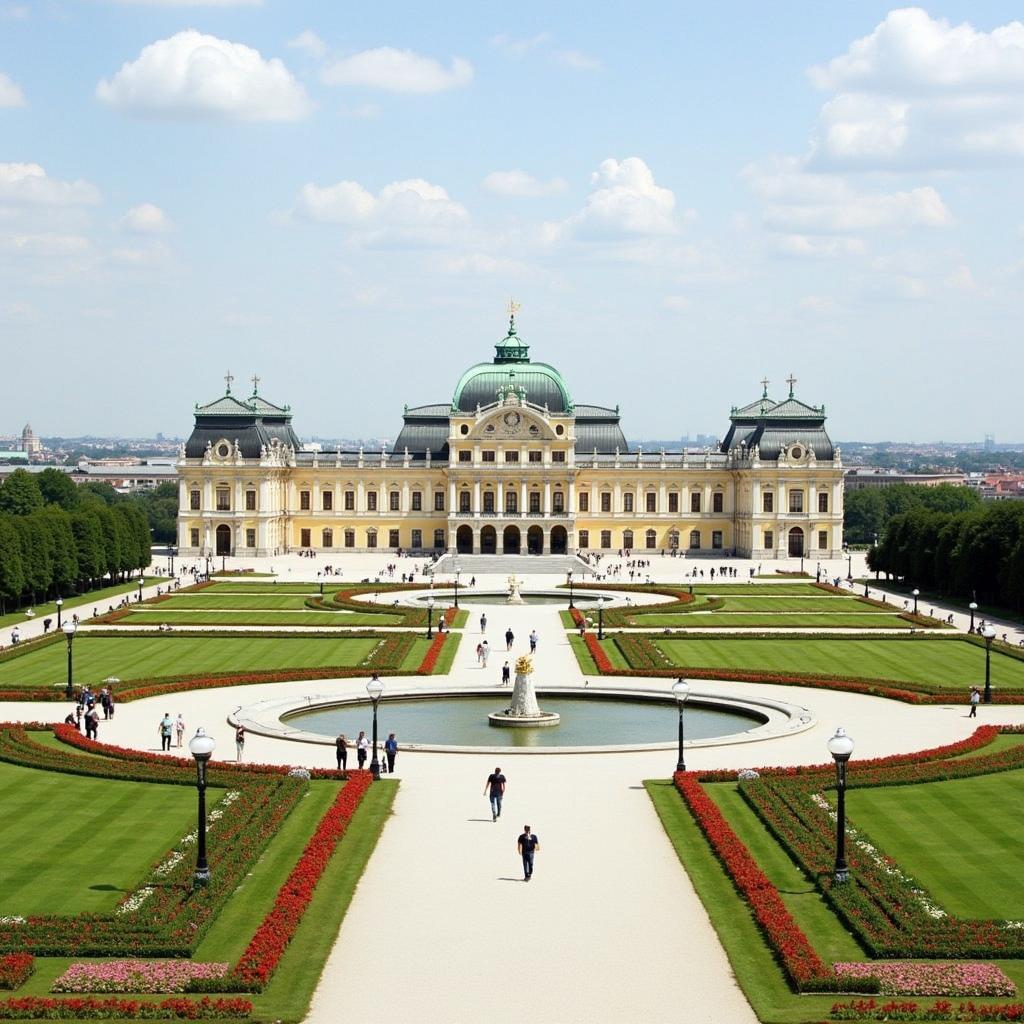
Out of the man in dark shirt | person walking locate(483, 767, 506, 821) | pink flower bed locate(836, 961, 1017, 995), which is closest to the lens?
pink flower bed locate(836, 961, 1017, 995)

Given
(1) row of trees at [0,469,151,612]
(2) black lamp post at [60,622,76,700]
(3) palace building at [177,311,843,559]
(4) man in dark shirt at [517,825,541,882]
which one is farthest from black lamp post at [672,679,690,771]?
(3) palace building at [177,311,843,559]

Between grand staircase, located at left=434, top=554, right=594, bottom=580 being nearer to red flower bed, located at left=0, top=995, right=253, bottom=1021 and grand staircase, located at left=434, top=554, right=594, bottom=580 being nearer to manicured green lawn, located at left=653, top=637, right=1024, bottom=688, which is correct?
manicured green lawn, located at left=653, top=637, right=1024, bottom=688

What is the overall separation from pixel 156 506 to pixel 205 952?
162527mm

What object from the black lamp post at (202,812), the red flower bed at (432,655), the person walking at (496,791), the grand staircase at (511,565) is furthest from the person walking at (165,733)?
the grand staircase at (511,565)

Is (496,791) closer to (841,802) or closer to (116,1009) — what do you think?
(841,802)

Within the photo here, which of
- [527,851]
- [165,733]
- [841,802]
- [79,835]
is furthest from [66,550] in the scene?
[841,802]

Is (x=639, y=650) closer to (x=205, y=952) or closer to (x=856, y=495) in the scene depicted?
(x=205, y=952)

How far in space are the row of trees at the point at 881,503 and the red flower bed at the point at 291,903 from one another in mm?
146607

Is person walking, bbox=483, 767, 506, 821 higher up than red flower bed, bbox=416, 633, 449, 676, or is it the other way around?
person walking, bbox=483, 767, 506, 821

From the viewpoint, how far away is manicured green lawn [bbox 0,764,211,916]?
26.1m

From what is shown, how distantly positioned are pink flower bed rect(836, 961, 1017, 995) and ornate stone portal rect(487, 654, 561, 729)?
22.2 m

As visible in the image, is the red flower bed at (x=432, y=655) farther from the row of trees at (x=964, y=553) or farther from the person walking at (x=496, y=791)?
the row of trees at (x=964, y=553)

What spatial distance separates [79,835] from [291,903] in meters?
6.76

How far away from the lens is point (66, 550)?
91.5 metres
